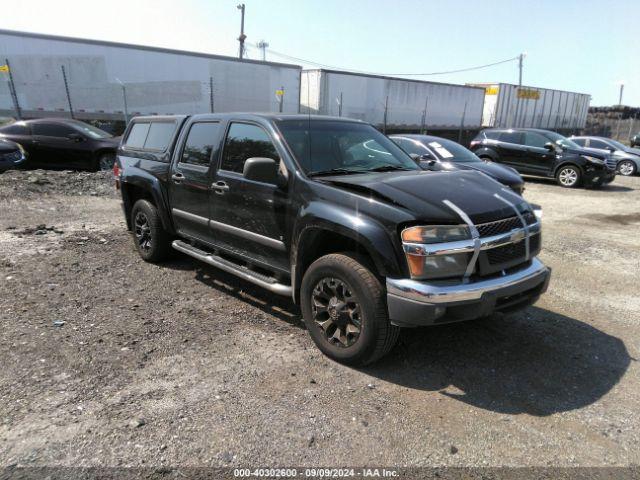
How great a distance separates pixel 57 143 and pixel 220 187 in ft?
31.9

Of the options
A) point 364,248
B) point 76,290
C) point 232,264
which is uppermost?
point 364,248

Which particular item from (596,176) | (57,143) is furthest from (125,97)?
(596,176)

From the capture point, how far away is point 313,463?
253cm

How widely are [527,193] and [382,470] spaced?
1176 centimetres

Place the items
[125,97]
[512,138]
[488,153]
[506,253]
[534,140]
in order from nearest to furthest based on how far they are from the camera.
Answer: [506,253] < [534,140] < [512,138] < [488,153] < [125,97]

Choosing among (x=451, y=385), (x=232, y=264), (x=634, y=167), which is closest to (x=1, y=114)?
(x=232, y=264)

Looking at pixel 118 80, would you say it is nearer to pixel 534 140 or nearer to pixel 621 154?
pixel 534 140

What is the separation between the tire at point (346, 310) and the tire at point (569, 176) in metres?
13.0

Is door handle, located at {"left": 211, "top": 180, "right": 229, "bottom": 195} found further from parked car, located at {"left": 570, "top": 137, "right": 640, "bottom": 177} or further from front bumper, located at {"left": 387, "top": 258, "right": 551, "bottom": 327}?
parked car, located at {"left": 570, "top": 137, "right": 640, "bottom": 177}

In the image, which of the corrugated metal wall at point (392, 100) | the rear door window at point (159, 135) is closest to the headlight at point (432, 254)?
the rear door window at point (159, 135)

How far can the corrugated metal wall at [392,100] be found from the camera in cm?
2278

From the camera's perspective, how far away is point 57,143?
11969 millimetres

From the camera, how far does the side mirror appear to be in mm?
3691

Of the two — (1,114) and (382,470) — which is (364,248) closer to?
(382,470)
